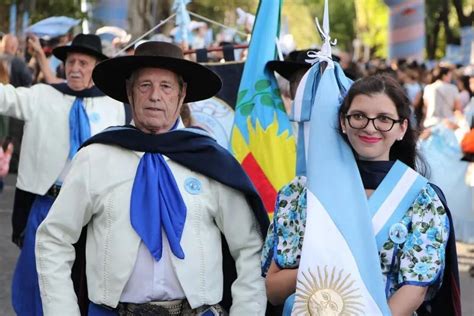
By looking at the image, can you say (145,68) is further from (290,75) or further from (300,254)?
(290,75)

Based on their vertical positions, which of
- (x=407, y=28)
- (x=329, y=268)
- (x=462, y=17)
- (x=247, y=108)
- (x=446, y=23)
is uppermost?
(x=446, y=23)

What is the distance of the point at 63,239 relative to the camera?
3.66 meters

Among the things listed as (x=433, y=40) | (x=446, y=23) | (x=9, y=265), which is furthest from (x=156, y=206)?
(x=433, y=40)

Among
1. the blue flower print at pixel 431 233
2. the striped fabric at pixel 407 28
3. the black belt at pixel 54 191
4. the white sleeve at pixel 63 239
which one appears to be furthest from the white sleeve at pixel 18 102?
the striped fabric at pixel 407 28

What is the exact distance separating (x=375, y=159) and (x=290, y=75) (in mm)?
2894

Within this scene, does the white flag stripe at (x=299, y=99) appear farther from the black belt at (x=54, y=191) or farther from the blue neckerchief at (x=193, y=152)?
the black belt at (x=54, y=191)

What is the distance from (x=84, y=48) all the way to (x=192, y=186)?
3.12 m

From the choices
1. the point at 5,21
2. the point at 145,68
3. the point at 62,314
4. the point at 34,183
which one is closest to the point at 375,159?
the point at 145,68

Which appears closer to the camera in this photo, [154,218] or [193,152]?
[154,218]

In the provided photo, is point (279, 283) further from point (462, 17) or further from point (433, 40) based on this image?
point (433, 40)

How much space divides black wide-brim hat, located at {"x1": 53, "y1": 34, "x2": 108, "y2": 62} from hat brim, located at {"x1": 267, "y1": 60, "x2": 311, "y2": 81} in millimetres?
1106

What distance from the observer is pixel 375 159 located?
329 centimetres

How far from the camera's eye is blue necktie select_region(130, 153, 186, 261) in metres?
3.56

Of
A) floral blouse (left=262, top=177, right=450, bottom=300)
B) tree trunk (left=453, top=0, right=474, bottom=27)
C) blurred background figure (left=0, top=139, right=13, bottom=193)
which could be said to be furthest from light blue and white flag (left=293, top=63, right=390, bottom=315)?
tree trunk (left=453, top=0, right=474, bottom=27)
